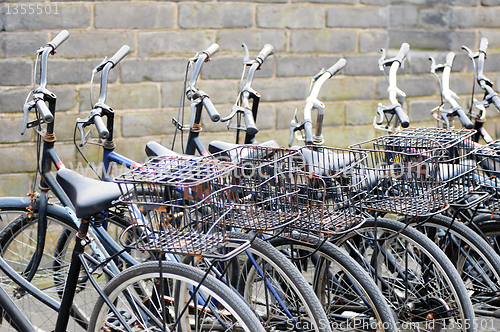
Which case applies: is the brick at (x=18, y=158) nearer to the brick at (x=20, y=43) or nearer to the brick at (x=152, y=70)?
the brick at (x=20, y=43)

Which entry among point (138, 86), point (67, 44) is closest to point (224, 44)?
point (138, 86)

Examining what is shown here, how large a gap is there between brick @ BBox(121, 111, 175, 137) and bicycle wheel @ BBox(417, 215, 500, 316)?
2080 millimetres

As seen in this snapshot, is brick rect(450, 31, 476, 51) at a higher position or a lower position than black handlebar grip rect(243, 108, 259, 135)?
higher

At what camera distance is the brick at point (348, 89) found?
16.0 ft

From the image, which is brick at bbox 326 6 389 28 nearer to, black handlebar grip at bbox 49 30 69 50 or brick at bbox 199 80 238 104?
brick at bbox 199 80 238 104

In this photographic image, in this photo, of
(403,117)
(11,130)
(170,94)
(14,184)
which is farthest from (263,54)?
(14,184)

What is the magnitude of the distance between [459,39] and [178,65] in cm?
287

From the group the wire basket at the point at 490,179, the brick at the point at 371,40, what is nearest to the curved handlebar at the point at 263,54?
the wire basket at the point at 490,179

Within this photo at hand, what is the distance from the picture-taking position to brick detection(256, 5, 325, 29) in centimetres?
455

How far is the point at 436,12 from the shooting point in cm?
555

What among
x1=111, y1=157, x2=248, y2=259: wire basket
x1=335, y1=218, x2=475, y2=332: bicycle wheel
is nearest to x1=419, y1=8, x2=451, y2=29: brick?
x1=335, y1=218, x2=475, y2=332: bicycle wheel

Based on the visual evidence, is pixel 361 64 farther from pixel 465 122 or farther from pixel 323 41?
pixel 465 122

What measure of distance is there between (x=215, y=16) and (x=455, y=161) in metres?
2.23

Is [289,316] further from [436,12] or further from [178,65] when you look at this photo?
[436,12]
